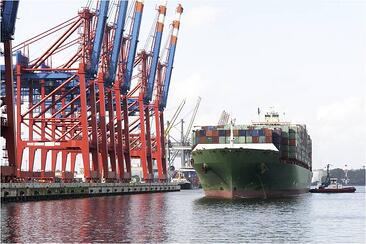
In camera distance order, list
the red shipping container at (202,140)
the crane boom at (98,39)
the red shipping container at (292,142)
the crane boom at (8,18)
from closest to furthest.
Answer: the crane boom at (8,18) < the red shipping container at (202,140) < the red shipping container at (292,142) < the crane boom at (98,39)

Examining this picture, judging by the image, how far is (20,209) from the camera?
65.2 metres

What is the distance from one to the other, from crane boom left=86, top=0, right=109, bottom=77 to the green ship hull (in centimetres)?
2314

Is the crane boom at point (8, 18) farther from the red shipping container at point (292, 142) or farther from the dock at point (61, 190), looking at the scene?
the red shipping container at point (292, 142)

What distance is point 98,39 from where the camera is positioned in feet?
359

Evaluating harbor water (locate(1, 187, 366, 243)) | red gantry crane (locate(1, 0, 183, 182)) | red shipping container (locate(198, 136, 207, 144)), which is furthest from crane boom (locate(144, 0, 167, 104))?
harbor water (locate(1, 187, 366, 243))

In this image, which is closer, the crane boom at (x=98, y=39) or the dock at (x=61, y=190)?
the dock at (x=61, y=190)

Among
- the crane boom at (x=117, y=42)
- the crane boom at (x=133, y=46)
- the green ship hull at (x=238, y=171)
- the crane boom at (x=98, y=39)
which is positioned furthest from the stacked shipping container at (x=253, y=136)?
the crane boom at (x=133, y=46)

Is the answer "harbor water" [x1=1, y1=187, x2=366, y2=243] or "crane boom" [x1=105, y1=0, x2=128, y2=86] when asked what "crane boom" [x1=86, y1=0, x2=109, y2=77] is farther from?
"harbor water" [x1=1, y1=187, x2=366, y2=243]

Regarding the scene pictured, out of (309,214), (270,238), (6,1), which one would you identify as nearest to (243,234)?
(270,238)

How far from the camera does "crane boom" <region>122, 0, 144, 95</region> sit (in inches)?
5172

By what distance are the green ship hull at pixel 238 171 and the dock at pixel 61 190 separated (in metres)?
16.3

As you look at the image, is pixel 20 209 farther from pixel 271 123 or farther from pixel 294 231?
pixel 271 123

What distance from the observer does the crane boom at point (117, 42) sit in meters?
120

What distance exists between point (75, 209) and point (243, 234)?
25.5 metres
